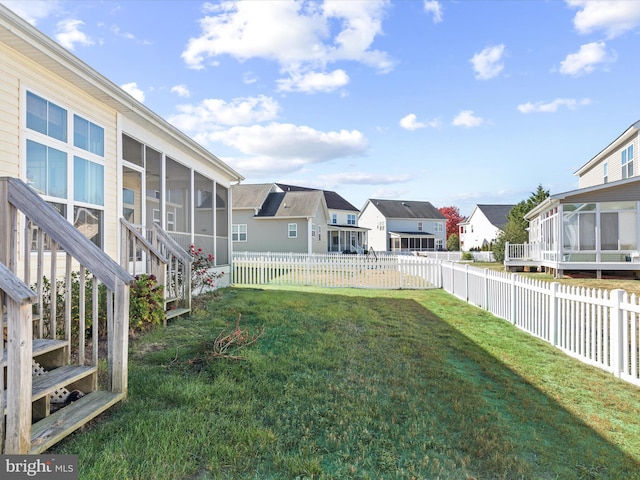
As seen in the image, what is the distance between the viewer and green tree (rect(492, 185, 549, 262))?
81.6 ft

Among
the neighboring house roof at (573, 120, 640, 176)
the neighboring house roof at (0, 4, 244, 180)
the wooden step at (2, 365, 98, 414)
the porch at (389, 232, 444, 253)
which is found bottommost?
the wooden step at (2, 365, 98, 414)

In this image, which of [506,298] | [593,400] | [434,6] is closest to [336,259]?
[506,298]

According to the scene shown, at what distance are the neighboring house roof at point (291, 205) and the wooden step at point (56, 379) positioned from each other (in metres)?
24.3

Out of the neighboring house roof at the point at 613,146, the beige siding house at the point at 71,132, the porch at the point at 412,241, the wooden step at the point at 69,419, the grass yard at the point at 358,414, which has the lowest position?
the grass yard at the point at 358,414

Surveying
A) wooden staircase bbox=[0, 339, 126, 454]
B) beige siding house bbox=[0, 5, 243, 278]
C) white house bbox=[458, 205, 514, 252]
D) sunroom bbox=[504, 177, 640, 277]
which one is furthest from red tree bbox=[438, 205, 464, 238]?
wooden staircase bbox=[0, 339, 126, 454]

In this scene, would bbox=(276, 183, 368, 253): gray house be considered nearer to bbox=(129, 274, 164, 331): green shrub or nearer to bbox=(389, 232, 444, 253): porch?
bbox=(389, 232, 444, 253): porch

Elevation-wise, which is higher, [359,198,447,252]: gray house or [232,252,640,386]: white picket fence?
[359,198,447,252]: gray house

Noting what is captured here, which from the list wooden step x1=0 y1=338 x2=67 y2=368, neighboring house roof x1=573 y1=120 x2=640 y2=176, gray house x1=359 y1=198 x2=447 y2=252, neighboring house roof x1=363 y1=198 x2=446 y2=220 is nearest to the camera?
wooden step x1=0 y1=338 x2=67 y2=368

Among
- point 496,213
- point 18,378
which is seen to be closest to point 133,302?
point 18,378

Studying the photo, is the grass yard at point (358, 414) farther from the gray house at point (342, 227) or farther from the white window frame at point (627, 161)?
the gray house at point (342, 227)

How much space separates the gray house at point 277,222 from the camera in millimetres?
27594

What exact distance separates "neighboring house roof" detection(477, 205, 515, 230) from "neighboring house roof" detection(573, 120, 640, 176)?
18262 mm

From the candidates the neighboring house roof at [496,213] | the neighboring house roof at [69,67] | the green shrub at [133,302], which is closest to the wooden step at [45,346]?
the green shrub at [133,302]

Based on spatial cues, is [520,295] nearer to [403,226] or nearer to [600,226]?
[600,226]
